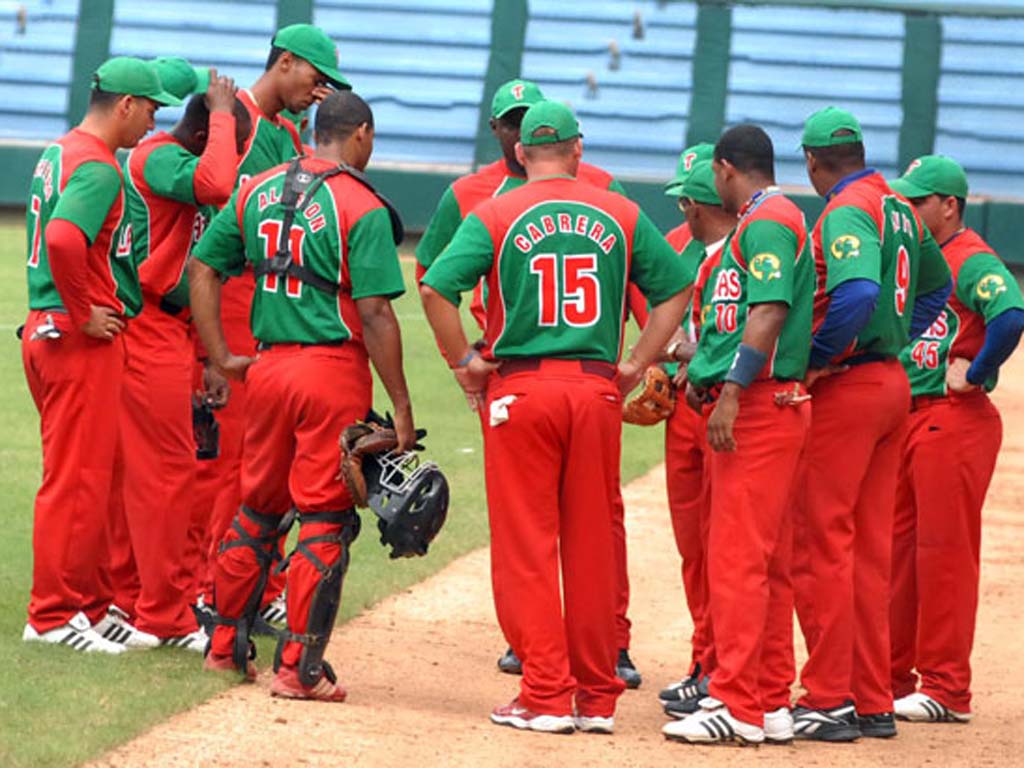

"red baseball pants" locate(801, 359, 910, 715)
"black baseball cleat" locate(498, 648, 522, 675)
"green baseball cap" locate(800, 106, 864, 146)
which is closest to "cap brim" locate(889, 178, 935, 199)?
"green baseball cap" locate(800, 106, 864, 146)

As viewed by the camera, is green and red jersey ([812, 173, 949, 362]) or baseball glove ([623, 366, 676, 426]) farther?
baseball glove ([623, 366, 676, 426])

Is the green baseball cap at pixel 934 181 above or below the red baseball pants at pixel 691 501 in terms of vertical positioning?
above

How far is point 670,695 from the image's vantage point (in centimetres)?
758

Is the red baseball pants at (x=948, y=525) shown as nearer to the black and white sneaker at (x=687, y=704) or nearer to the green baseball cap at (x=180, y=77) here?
the black and white sneaker at (x=687, y=704)

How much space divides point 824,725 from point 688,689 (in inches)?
24.8

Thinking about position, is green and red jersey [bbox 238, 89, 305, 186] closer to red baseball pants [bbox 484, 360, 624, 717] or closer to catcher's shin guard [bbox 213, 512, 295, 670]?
catcher's shin guard [bbox 213, 512, 295, 670]

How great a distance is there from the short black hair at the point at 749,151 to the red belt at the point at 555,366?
0.89 metres

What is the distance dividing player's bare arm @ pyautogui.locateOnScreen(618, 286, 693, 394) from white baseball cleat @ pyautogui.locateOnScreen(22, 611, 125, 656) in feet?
7.60

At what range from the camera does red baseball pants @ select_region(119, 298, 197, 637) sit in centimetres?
774

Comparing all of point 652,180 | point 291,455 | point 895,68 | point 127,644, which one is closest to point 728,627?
point 291,455

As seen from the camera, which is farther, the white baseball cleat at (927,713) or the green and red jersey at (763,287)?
the white baseball cleat at (927,713)

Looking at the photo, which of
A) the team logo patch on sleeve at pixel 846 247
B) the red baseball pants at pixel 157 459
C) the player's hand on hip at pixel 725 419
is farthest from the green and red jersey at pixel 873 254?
the red baseball pants at pixel 157 459

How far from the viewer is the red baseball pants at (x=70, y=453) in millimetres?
7469

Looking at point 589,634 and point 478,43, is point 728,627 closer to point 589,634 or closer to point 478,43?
point 589,634
